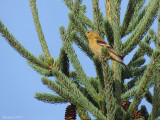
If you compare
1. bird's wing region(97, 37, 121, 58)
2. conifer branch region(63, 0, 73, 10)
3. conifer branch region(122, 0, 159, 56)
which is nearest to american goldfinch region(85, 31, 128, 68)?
bird's wing region(97, 37, 121, 58)

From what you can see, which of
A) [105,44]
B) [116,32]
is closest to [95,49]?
[105,44]

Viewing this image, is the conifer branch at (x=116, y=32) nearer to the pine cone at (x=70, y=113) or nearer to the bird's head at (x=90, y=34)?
the bird's head at (x=90, y=34)

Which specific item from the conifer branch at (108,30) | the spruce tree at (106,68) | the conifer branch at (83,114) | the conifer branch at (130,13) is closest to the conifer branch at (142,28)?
the spruce tree at (106,68)

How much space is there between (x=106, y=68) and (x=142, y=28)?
1.21 metres

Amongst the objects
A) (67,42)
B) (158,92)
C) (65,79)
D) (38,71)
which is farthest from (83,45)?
(158,92)

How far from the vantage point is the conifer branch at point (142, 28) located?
3562 mm

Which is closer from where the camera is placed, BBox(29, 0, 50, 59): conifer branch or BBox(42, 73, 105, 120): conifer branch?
BBox(42, 73, 105, 120): conifer branch

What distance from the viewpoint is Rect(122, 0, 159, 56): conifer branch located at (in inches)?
140

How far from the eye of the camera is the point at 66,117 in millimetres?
3637

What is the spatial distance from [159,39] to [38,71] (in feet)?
6.59

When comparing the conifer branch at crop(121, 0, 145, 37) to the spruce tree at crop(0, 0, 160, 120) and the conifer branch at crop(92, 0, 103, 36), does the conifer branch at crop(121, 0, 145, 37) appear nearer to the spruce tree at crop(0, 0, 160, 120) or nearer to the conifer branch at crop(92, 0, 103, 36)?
the spruce tree at crop(0, 0, 160, 120)

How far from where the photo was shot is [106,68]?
2803 mm

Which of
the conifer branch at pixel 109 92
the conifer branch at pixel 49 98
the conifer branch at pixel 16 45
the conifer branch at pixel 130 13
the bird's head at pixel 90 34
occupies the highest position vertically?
the conifer branch at pixel 130 13

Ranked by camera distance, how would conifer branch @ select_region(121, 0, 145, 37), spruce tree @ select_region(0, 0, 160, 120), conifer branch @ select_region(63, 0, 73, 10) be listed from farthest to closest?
conifer branch @ select_region(63, 0, 73, 10) → conifer branch @ select_region(121, 0, 145, 37) → spruce tree @ select_region(0, 0, 160, 120)
